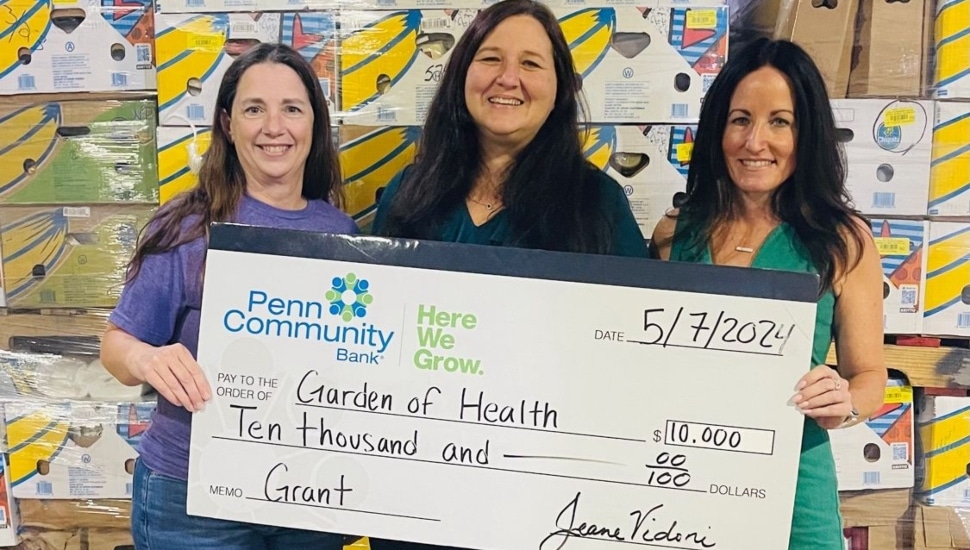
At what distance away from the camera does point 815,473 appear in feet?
3.73

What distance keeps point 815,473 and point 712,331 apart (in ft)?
0.98

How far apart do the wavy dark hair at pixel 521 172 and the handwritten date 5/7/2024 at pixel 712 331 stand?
0.20 meters

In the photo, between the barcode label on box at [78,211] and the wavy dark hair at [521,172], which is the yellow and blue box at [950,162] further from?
the barcode label on box at [78,211]

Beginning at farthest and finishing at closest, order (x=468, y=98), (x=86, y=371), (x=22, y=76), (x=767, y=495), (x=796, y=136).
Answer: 1. (x=86, y=371)
2. (x=22, y=76)
3. (x=468, y=98)
4. (x=796, y=136)
5. (x=767, y=495)

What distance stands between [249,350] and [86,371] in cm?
99

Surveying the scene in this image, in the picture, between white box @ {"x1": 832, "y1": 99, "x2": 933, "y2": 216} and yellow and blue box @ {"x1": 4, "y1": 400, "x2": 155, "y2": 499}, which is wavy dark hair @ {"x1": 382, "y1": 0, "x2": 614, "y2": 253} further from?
yellow and blue box @ {"x1": 4, "y1": 400, "x2": 155, "y2": 499}

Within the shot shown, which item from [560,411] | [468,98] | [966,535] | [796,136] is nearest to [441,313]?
[560,411]

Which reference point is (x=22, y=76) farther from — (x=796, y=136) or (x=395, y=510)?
(x=796, y=136)

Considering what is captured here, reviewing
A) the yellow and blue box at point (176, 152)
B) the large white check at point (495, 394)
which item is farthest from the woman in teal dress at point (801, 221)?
the yellow and blue box at point (176, 152)

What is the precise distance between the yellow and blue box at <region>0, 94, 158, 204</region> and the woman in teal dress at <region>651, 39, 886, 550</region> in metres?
1.27

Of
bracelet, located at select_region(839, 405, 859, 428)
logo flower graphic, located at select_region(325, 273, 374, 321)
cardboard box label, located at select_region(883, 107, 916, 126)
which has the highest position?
cardboard box label, located at select_region(883, 107, 916, 126)

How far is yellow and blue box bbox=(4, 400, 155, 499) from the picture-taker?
1787mm

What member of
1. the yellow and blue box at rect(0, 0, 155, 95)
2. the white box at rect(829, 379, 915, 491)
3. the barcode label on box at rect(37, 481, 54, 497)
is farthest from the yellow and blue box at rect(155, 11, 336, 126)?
the white box at rect(829, 379, 915, 491)

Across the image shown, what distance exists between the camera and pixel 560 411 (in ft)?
3.53
